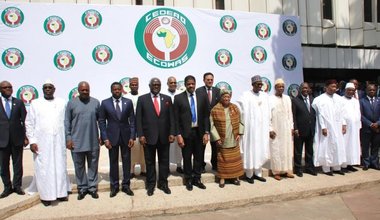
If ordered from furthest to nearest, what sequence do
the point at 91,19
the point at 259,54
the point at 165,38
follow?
1. the point at 259,54
2. the point at 165,38
3. the point at 91,19

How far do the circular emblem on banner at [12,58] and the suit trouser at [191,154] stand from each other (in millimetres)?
4759

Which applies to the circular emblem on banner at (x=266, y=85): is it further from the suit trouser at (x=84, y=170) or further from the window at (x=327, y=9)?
the suit trouser at (x=84, y=170)

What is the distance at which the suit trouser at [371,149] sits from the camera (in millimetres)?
6664

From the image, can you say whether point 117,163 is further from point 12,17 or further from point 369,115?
point 12,17

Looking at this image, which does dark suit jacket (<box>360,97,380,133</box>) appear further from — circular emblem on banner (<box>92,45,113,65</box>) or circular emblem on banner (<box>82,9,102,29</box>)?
circular emblem on banner (<box>82,9,102,29</box>)

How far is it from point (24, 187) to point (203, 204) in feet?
8.63

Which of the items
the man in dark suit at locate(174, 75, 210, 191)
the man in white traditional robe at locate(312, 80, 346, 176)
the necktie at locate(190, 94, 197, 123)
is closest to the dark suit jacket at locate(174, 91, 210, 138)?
the man in dark suit at locate(174, 75, 210, 191)

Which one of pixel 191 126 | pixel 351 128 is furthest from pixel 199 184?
pixel 351 128

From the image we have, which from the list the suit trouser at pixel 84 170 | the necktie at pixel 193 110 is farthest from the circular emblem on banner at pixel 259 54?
the suit trouser at pixel 84 170

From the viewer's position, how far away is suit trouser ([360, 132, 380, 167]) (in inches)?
262

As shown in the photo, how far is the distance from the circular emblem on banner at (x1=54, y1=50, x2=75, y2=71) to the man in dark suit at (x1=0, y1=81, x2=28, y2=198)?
3.30 metres

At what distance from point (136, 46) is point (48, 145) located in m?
4.31

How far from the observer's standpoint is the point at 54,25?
8195mm

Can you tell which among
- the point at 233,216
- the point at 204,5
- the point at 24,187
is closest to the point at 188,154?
the point at 233,216
